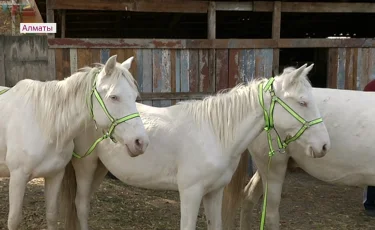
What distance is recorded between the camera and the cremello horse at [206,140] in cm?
287

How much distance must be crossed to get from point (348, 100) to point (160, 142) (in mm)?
1663

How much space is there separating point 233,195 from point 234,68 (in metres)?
2.26

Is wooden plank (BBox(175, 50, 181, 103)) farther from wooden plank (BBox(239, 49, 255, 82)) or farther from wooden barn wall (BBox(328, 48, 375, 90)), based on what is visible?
wooden barn wall (BBox(328, 48, 375, 90))

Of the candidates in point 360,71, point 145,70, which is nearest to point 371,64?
point 360,71

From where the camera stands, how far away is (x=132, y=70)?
5.29 meters

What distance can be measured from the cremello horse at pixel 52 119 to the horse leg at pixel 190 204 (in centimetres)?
63

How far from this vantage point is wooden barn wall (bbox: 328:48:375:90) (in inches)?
228

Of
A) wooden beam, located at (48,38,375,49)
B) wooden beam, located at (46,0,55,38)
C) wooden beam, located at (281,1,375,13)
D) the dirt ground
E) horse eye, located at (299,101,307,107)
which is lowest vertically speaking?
the dirt ground

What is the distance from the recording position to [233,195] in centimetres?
377

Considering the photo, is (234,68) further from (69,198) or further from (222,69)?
(69,198)

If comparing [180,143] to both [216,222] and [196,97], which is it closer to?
[216,222]

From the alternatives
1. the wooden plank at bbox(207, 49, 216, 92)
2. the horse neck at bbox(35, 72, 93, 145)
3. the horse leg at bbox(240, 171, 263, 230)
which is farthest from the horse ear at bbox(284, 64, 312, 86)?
the wooden plank at bbox(207, 49, 216, 92)

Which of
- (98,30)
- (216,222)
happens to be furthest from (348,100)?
→ (98,30)

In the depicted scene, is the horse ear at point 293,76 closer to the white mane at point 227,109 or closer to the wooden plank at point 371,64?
the white mane at point 227,109
